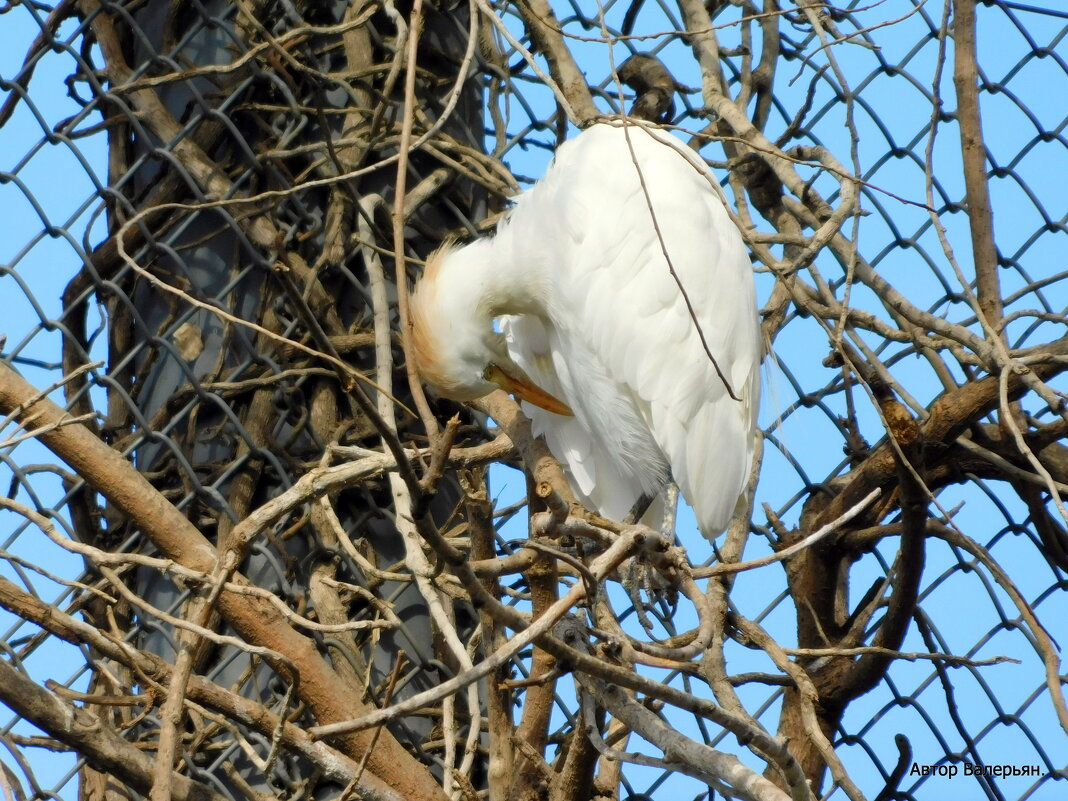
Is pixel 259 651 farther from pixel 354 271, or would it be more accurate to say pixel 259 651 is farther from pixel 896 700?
pixel 896 700

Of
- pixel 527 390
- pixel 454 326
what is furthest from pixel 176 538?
pixel 527 390

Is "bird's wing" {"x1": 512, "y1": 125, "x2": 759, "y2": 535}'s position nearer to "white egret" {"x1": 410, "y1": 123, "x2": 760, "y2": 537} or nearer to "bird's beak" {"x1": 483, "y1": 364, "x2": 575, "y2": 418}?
"white egret" {"x1": 410, "y1": 123, "x2": 760, "y2": 537}

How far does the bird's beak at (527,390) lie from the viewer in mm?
2216

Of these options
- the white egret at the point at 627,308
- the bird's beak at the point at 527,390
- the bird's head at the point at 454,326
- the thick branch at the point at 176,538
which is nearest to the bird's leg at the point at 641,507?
the white egret at the point at 627,308


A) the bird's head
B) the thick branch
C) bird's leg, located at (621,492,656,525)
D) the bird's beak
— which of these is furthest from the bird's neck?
the thick branch

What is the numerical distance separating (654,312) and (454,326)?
1.19ft

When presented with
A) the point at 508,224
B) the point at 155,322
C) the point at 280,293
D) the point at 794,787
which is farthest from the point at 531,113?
the point at 794,787

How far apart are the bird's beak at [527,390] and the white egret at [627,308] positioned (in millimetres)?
63

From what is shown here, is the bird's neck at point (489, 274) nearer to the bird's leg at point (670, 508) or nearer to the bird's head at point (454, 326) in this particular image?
the bird's head at point (454, 326)

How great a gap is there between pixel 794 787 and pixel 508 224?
50.9 inches

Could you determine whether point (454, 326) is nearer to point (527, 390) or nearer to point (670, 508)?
point (527, 390)

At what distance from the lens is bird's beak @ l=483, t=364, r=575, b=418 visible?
2216 mm

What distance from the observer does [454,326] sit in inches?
83.5

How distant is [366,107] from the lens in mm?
1890
